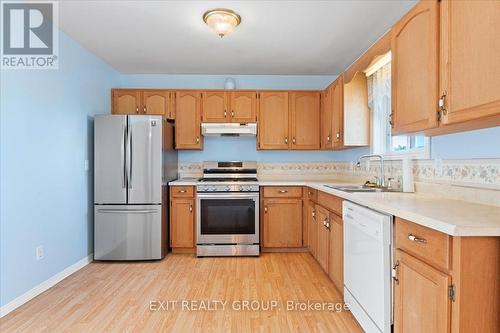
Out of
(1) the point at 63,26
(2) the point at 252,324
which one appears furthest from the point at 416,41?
(1) the point at 63,26

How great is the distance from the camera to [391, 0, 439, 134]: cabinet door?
1557mm

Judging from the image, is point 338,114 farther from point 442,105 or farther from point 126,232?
point 126,232

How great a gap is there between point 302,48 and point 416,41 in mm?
1695

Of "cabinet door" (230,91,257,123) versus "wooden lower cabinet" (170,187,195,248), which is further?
"cabinet door" (230,91,257,123)

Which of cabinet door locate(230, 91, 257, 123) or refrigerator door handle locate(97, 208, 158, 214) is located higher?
cabinet door locate(230, 91, 257, 123)

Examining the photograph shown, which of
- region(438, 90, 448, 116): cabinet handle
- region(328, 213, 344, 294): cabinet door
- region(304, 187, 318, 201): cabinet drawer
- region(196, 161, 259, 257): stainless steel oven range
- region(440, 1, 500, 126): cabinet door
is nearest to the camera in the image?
region(440, 1, 500, 126): cabinet door

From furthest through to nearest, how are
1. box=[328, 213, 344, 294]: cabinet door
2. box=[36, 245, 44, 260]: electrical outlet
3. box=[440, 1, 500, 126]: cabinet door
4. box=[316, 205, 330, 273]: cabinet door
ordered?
box=[316, 205, 330, 273]: cabinet door → box=[36, 245, 44, 260]: electrical outlet → box=[328, 213, 344, 294]: cabinet door → box=[440, 1, 500, 126]: cabinet door

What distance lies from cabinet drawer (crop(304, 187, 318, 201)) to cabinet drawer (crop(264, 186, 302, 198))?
0.10m

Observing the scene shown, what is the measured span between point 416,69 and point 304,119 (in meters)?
2.27

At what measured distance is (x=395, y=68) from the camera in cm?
197

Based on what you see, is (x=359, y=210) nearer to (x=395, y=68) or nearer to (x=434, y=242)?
(x=434, y=242)

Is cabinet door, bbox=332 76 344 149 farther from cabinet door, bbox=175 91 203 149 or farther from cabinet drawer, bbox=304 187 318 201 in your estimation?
cabinet door, bbox=175 91 203 149

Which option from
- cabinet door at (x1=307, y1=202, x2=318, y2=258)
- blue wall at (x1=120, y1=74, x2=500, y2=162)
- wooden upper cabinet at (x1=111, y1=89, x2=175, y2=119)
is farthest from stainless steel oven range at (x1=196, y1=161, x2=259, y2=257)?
wooden upper cabinet at (x1=111, y1=89, x2=175, y2=119)

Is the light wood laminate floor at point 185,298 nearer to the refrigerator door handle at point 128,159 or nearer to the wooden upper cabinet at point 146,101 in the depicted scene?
the refrigerator door handle at point 128,159
